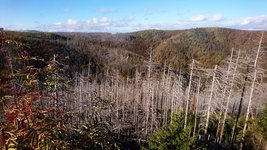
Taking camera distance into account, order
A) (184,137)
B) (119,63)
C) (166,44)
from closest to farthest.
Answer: (184,137)
(119,63)
(166,44)

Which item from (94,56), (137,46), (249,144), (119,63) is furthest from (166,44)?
(249,144)

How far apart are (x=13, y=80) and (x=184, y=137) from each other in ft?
45.4

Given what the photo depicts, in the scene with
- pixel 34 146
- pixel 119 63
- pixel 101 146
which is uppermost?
pixel 34 146

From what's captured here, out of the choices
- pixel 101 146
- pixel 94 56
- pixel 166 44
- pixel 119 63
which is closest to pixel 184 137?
pixel 101 146

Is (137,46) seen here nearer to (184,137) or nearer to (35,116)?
(184,137)

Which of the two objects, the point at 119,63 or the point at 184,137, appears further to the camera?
the point at 119,63

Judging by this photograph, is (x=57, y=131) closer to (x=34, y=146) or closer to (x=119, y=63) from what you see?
(x=34, y=146)

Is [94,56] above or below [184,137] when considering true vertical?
below

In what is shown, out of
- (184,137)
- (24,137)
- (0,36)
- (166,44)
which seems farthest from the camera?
(166,44)

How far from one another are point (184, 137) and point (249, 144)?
559 inches

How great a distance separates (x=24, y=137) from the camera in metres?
2.47

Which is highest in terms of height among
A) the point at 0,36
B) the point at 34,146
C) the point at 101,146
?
the point at 0,36

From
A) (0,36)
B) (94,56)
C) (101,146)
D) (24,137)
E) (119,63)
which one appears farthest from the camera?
(94,56)

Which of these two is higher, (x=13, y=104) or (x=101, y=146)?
(x=13, y=104)
